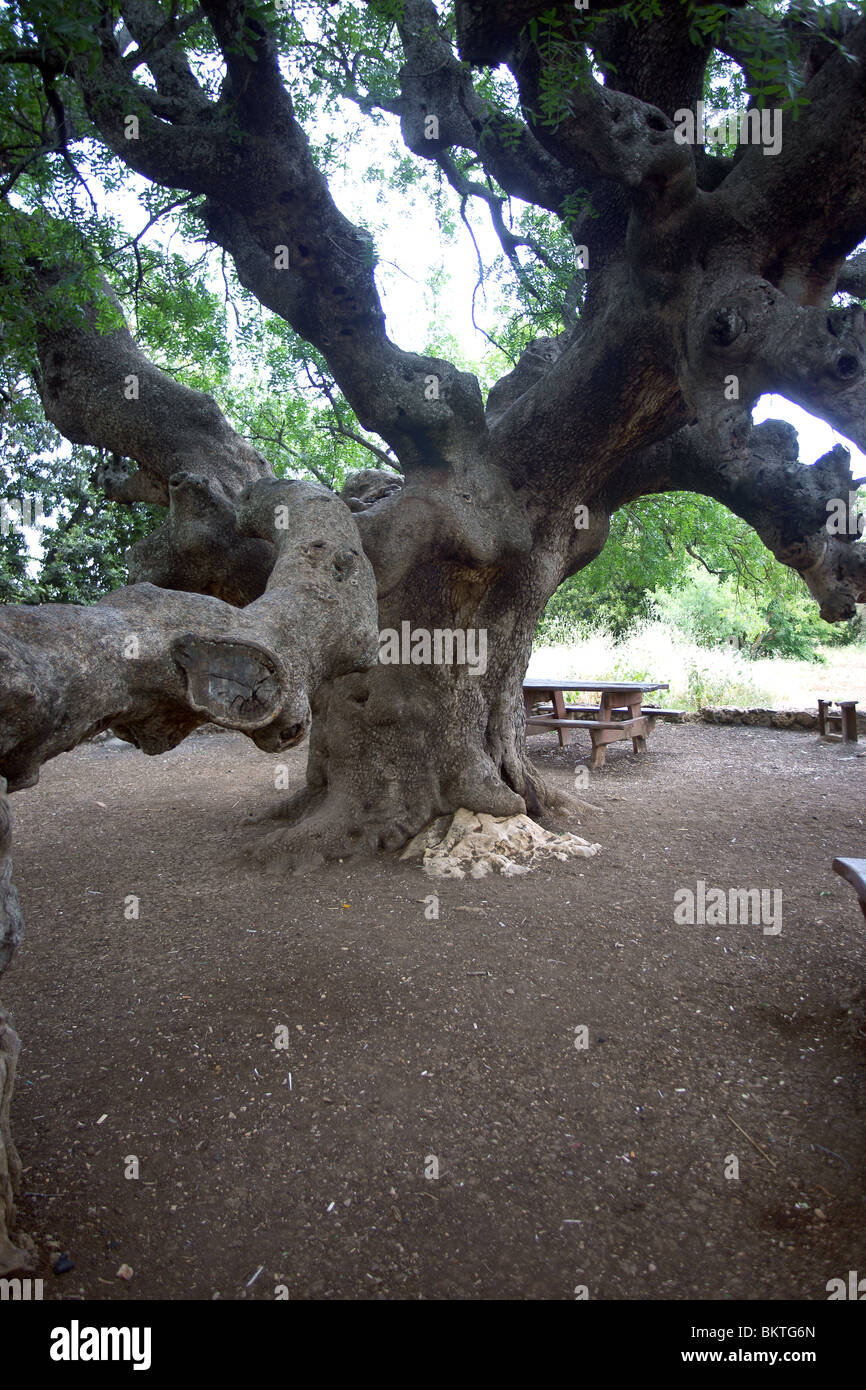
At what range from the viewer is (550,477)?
5527 mm

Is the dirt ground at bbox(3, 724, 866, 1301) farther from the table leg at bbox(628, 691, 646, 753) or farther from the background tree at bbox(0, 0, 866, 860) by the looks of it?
the table leg at bbox(628, 691, 646, 753)

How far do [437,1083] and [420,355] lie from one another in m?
4.40

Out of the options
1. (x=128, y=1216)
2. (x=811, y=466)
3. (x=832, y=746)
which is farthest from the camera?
(x=832, y=746)

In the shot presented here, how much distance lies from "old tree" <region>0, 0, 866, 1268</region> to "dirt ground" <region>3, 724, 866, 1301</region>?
3.82ft

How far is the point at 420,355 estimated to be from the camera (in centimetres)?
533

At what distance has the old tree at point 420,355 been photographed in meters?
3.17

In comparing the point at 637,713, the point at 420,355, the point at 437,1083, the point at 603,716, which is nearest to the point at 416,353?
the point at 420,355

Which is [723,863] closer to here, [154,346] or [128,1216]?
[128,1216]

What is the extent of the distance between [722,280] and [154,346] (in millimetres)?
4902

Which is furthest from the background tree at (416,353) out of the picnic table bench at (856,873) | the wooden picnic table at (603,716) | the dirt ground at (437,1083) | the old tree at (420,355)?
the wooden picnic table at (603,716)

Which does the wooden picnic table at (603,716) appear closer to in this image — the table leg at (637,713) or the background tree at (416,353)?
the table leg at (637,713)

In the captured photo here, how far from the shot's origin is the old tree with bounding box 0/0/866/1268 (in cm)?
317

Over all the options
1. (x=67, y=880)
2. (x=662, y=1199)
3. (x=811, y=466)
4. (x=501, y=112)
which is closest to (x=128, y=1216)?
(x=662, y=1199)

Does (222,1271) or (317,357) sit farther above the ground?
(317,357)
